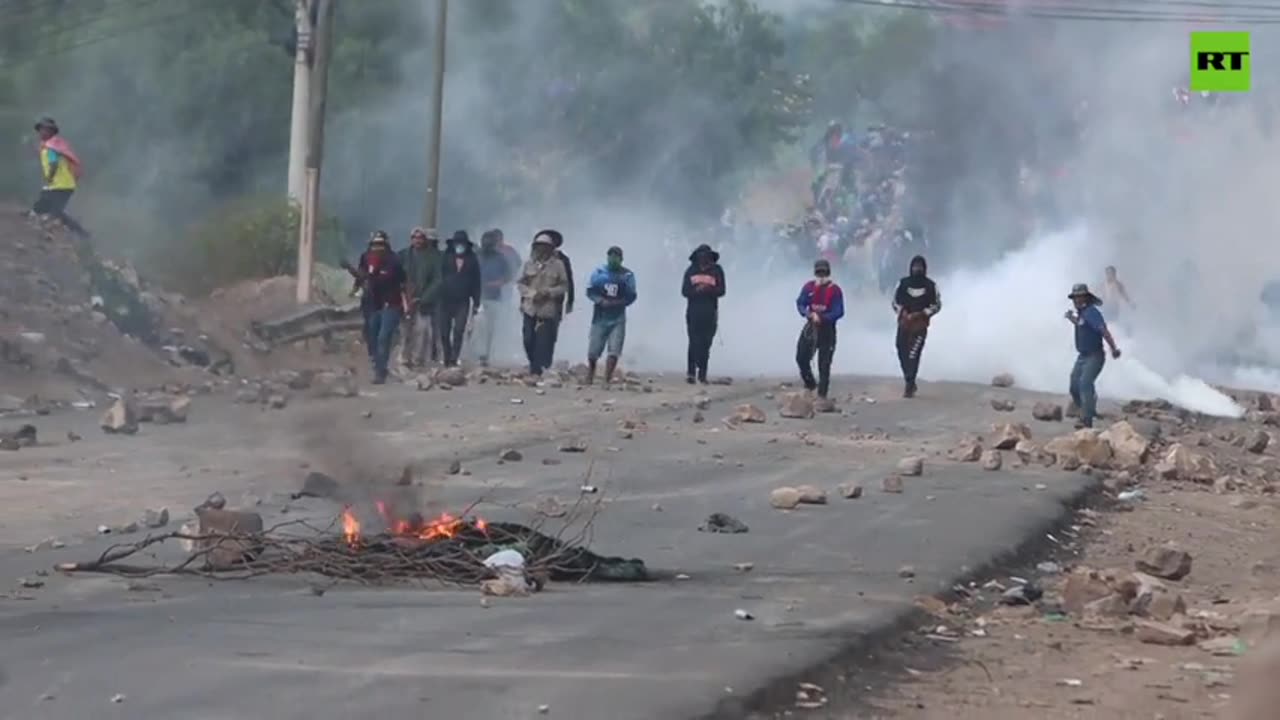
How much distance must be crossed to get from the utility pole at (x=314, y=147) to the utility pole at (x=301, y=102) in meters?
0.51

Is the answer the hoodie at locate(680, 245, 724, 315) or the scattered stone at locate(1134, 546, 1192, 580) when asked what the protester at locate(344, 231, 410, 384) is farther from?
the scattered stone at locate(1134, 546, 1192, 580)

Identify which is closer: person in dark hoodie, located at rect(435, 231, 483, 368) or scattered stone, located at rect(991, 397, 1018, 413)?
scattered stone, located at rect(991, 397, 1018, 413)

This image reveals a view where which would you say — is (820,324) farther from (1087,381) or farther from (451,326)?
(451,326)

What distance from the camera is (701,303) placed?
23.7m

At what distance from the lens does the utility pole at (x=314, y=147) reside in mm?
27016

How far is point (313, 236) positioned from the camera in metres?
27.5

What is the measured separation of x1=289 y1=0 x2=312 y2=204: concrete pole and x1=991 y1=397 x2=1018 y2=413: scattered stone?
9972 millimetres

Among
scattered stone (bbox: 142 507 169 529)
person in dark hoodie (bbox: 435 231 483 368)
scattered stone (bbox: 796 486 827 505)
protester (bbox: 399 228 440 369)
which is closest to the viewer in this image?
scattered stone (bbox: 142 507 169 529)

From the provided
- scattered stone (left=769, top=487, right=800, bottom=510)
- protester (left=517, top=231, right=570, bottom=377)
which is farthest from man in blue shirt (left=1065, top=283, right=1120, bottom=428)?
scattered stone (left=769, top=487, right=800, bottom=510)

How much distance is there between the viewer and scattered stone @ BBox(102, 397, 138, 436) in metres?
17.1

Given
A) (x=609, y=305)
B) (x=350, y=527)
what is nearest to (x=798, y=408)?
(x=609, y=305)

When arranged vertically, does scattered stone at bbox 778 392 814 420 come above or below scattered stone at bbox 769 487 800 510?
above

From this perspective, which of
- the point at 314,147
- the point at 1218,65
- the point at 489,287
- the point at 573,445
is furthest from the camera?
the point at 1218,65

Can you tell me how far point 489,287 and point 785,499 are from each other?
13720mm
